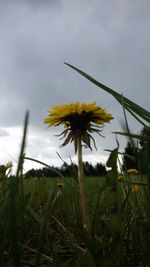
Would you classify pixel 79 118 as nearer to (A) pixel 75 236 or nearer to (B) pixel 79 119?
(B) pixel 79 119

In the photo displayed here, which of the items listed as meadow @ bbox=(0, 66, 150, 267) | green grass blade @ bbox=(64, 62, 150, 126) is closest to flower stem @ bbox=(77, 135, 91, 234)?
meadow @ bbox=(0, 66, 150, 267)

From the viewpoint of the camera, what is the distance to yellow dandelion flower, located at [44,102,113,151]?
1.14 meters

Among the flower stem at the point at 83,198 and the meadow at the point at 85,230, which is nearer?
the meadow at the point at 85,230

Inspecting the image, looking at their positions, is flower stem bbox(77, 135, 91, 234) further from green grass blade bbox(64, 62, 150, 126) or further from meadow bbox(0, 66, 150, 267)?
green grass blade bbox(64, 62, 150, 126)

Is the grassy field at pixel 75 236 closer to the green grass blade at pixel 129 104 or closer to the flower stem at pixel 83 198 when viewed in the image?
the flower stem at pixel 83 198

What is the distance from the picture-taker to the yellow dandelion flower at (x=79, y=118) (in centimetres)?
114

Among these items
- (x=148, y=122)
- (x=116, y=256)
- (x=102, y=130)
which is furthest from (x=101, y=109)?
(x=116, y=256)

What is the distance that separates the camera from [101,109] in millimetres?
1184

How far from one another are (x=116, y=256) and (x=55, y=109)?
527 millimetres

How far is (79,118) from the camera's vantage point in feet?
3.77

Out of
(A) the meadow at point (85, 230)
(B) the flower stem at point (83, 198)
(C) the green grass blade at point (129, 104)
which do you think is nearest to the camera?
(A) the meadow at point (85, 230)

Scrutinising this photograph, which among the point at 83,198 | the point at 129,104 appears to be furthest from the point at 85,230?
the point at 129,104

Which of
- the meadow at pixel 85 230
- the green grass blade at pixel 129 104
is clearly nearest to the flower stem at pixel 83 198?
the meadow at pixel 85 230

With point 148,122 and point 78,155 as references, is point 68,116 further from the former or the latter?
point 148,122
